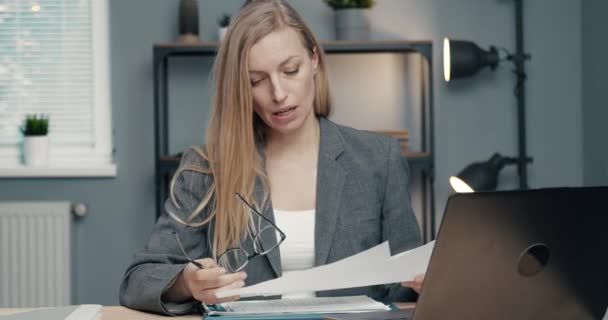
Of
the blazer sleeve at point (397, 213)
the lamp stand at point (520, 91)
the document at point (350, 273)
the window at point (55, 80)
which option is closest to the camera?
the document at point (350, 273)

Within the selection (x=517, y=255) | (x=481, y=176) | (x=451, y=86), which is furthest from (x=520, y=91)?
(x=517, y=255)

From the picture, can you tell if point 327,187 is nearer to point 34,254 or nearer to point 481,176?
point 481,176

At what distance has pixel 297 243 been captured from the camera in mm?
1628

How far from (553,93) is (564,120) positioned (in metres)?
0.12

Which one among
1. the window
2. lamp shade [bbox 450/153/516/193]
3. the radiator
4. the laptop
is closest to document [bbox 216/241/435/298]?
the laptop

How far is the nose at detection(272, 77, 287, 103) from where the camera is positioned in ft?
5.15

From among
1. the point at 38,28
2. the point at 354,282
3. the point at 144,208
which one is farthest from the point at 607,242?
the point at 38,28

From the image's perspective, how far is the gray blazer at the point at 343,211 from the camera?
1546 millimetres

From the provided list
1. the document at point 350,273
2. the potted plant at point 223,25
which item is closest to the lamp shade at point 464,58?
the potted plant at point 223,25

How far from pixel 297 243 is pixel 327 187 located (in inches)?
5.3

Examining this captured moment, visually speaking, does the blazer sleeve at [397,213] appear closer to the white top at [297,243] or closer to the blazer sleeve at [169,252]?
the white top at [297,243]

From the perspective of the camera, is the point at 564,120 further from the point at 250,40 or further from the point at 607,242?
the point at 607,242

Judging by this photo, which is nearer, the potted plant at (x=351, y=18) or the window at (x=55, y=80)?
the potted plant at (x=351, y=18)

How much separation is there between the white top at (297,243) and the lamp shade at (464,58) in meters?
1.44
